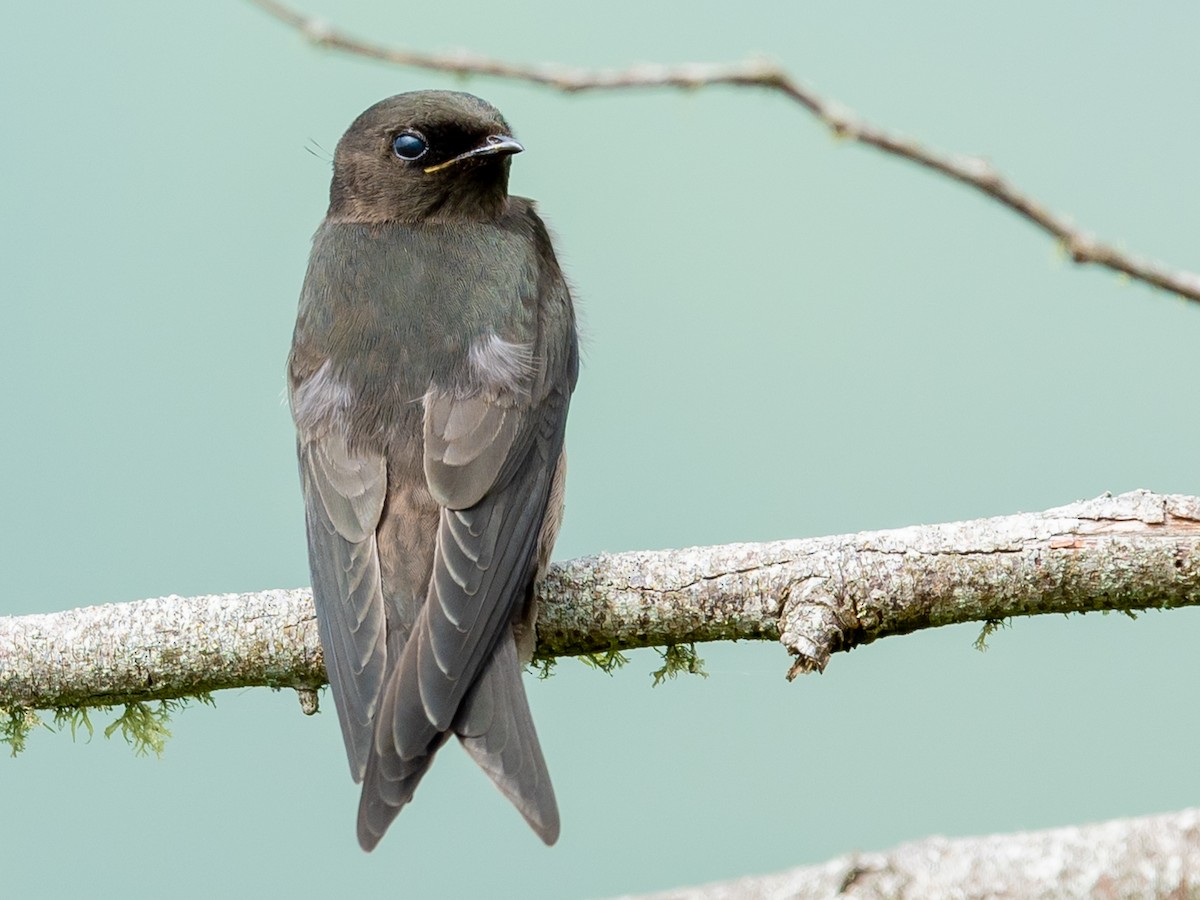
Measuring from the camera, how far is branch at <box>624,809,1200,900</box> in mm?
1685

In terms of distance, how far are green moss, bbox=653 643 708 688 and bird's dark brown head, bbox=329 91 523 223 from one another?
147 centimetres

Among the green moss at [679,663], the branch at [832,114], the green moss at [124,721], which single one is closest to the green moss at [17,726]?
the green moss at [124,721]

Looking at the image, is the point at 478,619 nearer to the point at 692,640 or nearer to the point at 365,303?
the point at 692,640

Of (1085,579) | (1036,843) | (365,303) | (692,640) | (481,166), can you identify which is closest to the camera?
(1036,843)

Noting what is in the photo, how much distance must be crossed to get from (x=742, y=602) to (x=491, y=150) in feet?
5.32

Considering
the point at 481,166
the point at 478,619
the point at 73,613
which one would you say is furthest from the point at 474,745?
the point at 481,166

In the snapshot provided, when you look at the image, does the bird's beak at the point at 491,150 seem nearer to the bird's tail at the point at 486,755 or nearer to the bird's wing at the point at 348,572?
the bird's wing at the point at 348,572

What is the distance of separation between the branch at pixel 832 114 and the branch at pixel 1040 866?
83cm

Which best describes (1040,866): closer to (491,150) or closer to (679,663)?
(679,663)

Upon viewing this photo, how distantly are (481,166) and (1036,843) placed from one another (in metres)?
2.81

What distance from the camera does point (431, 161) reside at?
13.5ft

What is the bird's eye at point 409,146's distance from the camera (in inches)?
162

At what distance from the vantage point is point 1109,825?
5.71 ft

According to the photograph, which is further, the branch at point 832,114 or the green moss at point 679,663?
the green moss at point 679,663
